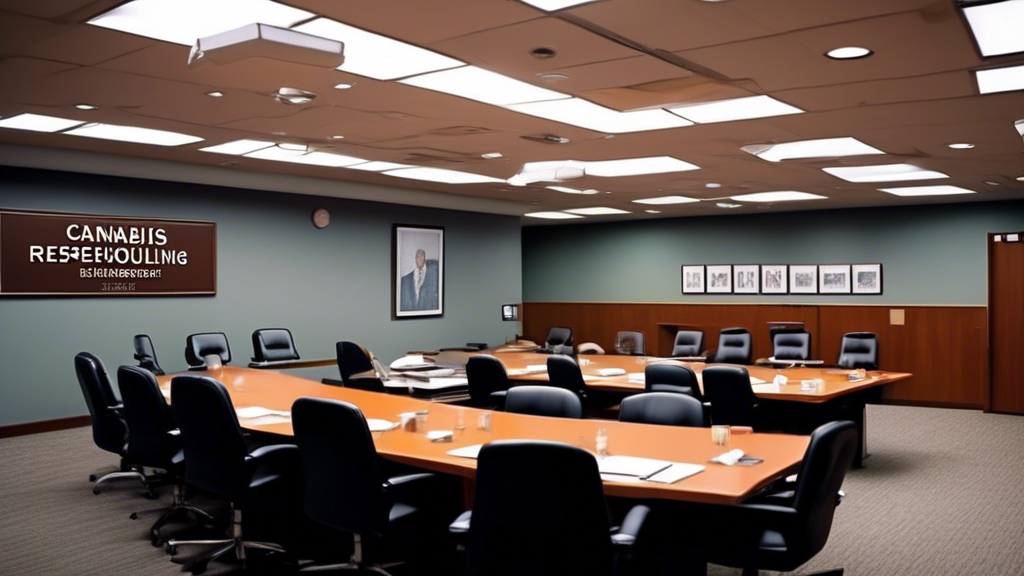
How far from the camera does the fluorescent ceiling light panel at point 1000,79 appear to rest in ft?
14.1

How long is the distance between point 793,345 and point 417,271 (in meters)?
4.95

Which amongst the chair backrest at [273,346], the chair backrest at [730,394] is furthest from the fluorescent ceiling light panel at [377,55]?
the chair backrest at [273,346]

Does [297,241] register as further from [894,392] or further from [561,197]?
[894,392]

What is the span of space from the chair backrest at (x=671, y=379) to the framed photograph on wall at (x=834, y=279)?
6.97m

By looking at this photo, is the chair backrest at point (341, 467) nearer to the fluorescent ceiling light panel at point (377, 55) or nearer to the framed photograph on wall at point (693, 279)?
the fluorescent ceiling light panel at point (377, 55)

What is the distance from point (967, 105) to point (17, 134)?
6984mm

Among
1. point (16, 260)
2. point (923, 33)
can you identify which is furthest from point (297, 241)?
point (923, 33)

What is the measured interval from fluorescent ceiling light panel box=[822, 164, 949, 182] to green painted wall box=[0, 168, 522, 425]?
17.8ft

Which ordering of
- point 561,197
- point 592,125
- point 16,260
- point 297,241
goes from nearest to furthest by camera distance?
1. point 592,125
2. point 16,260
3. point 297,241
4. point 561,197

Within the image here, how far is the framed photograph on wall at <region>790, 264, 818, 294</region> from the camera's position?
12.4 metres

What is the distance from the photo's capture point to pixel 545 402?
182 inches

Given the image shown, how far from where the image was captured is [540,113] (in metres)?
5.55

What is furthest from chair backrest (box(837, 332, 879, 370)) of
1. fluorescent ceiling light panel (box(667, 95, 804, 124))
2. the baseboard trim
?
the baseboard trim

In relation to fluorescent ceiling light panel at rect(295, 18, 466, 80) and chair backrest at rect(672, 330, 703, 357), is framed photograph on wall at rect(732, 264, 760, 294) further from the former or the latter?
fluorescent ceiling light panel at rect(295, 18, 466, 80)
